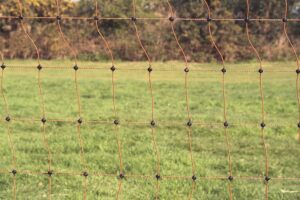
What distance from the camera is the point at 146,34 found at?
65.2ft

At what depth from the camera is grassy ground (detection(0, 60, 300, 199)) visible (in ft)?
16.0

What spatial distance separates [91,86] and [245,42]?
27.3ft

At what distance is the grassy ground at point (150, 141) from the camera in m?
4.89

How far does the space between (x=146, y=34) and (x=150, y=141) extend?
13.2 meters

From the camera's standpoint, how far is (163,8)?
923 inches

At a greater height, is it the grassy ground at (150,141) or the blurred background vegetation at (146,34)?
the blurred background vegetation at (146,34)

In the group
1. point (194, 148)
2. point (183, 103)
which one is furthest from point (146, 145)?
point (183, 103)

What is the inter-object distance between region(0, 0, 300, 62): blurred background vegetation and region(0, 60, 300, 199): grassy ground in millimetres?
4439

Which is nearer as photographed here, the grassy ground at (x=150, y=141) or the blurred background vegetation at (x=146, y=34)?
the grassy ground at (x=150, y=141)

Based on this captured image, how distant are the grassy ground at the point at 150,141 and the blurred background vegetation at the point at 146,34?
175 inches

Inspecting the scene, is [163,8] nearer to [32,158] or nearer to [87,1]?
[87,1]

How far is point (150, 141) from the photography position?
695 cm

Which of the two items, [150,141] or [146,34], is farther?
[146,34]

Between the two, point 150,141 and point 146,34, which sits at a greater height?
point 146,34
